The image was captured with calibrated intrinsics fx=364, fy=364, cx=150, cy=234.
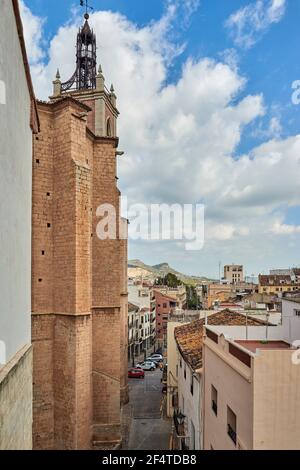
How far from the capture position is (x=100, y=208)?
53.3 ft

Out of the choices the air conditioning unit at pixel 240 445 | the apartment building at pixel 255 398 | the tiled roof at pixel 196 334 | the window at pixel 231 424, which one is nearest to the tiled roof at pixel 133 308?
the tiled roof at pixel 196 334

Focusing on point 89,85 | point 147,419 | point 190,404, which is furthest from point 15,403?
point 89,85

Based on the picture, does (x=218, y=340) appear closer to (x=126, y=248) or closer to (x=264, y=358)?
(x=264, y=358)

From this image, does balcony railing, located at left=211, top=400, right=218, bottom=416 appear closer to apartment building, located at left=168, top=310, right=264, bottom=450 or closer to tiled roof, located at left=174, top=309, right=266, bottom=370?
apartment building, located at left=168, top=310, right=264, bottom=450

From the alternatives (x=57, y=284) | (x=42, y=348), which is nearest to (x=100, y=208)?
(x=57, y=284)

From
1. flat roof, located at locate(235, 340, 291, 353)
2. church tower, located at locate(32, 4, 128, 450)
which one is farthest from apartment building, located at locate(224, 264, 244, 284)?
flat roof, located at locate(235, 340, 291, 353)

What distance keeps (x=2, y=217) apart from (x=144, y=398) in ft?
74.6

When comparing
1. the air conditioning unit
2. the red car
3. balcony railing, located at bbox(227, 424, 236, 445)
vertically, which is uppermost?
the air conditioning unit

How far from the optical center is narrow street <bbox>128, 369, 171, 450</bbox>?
1767 centimetres

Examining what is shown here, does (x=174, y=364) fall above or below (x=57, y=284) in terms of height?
below

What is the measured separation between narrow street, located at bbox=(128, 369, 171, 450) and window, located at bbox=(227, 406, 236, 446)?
999 centimetres

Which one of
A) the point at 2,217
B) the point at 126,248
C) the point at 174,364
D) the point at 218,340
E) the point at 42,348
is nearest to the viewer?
the point at 2,217

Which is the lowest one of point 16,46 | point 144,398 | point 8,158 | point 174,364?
point 144,398

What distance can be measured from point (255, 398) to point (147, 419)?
16.2 metres
